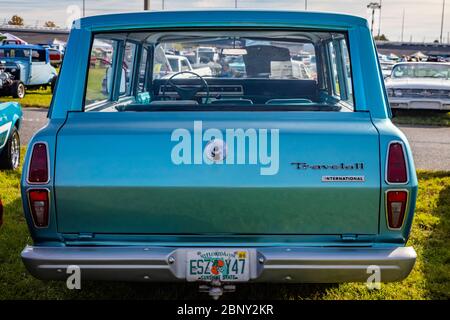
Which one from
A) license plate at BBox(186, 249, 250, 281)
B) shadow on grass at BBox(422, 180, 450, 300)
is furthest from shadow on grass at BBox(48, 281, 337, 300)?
license plate at BBox(186, 249, 250, 281)

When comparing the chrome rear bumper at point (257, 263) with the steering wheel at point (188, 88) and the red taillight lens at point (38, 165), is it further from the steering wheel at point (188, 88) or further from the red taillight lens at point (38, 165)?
the steering wheel at point (188, 88)

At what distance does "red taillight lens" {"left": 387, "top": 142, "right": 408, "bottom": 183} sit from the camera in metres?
3.03

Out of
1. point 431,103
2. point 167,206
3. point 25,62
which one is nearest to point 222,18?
point 167,206

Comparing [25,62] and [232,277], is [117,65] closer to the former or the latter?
[232,277]

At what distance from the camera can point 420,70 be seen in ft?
55.3

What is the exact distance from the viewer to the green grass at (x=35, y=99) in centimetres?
1766

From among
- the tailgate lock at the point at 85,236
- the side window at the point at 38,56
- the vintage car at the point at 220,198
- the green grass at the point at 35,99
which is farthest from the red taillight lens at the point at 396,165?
the side window at the point at 38,56

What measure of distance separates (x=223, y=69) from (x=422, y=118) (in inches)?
479

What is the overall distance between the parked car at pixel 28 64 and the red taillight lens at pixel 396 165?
19389mm

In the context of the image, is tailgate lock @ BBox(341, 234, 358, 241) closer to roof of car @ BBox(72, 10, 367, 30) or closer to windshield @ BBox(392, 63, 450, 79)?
roof of car @ BBox(72, 10, 367, 30)

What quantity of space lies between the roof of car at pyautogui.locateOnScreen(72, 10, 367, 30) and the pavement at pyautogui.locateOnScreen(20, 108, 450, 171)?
6.06m

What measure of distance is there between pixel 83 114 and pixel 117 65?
1.36m

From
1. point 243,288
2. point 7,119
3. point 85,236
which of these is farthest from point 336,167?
point 7,119

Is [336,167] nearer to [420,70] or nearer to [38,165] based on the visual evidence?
[38,165]
